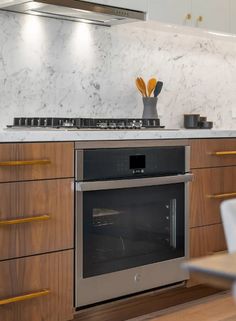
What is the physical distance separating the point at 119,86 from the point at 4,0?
1.01 m

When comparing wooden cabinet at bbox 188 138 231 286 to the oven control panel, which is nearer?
the oven control panel

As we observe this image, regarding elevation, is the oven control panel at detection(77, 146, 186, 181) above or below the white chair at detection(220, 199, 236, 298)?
above

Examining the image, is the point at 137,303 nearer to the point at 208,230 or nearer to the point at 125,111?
the point at 208,230

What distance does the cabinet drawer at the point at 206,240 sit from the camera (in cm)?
338

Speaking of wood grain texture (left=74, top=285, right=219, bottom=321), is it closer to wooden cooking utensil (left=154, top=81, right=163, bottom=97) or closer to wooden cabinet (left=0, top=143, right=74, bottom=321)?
wooden cabinet (left=0, top=143, right=74, bottom=321)

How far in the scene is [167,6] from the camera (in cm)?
359

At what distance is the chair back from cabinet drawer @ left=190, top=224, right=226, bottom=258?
6.23 ft

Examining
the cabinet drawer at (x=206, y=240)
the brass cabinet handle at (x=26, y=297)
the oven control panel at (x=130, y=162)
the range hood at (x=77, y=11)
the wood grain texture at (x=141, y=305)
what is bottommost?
the wood grain texture at (x=141, y=305)

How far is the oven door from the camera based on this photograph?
2.86 metres

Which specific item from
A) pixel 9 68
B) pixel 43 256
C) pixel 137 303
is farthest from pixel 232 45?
pixel 43 256

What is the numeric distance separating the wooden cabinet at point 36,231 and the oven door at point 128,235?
0.25ft

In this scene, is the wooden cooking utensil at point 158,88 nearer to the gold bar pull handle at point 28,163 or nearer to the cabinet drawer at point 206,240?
A: the cabinet drawer at point 206,240

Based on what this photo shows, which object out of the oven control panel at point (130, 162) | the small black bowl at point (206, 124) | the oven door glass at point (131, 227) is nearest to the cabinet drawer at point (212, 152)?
the oven control panel at point (130, 162)

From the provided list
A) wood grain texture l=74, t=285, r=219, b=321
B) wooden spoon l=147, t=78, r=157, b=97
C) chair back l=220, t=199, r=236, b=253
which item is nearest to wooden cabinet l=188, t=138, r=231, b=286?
wood grain texture l=74, t=285, r=219, b=321
